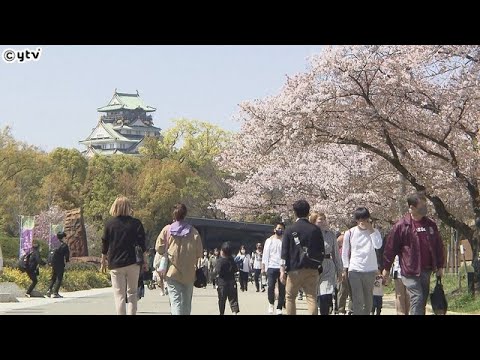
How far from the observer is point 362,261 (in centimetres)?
1157

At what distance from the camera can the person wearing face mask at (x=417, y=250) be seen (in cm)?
1034

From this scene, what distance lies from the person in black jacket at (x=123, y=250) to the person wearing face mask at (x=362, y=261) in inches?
107

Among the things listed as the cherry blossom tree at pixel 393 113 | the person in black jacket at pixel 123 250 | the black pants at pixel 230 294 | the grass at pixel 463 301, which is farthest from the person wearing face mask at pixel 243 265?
the person in black jacket at pixel 123 250

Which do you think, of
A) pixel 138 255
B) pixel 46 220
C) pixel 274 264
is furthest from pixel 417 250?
pixel 46 220

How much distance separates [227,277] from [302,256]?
4.19m

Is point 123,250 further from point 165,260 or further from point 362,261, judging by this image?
point 362,261

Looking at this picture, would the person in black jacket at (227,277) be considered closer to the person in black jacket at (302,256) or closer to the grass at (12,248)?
the person in black jacket at (302,256)

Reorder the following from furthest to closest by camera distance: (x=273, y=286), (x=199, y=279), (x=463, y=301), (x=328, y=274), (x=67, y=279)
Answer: (x=67, y=279)
(x=463, y=301)
(x=273, y=286)
(x=328, y=274)
(x=199, y=279)

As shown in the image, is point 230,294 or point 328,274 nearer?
point 328,274

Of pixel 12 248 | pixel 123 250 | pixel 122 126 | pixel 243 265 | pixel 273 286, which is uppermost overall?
pixel 122 126

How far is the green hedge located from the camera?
23302mm

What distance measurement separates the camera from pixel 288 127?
21359 millimetres
